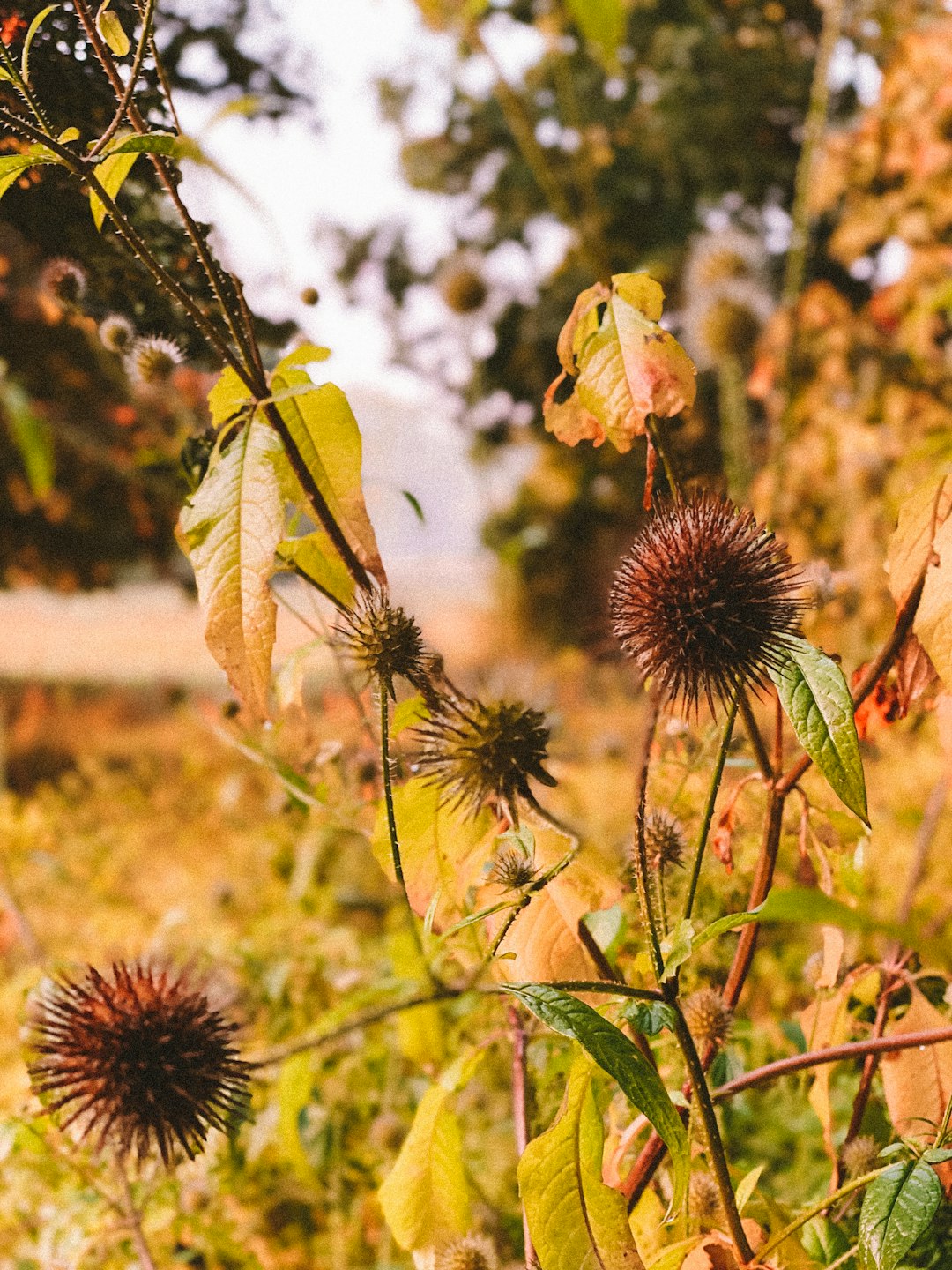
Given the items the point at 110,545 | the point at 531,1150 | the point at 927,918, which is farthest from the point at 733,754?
the point at 110,545

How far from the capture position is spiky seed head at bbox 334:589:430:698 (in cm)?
66

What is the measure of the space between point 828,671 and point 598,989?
23 centimetres

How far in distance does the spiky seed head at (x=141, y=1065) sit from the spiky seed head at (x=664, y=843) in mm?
359

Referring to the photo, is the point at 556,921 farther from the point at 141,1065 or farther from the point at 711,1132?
the point at 141,1065

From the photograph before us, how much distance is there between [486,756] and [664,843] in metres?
0.17

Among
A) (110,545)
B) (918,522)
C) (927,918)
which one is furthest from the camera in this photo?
(110,545)

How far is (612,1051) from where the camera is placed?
536 millimetres

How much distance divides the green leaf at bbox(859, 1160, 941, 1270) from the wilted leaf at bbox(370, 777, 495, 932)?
314mm

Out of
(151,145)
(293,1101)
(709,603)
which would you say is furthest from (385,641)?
(293,1101)

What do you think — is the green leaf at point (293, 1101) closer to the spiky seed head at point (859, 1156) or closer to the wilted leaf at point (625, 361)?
the spiky seed head at point (859, 1156)

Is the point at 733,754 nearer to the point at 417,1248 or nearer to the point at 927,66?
the point at 417,1248

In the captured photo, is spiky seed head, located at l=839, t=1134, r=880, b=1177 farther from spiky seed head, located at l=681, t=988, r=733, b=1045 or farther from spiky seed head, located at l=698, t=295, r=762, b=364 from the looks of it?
spiky seed head, located at l=698, t=295, r=762, b=364

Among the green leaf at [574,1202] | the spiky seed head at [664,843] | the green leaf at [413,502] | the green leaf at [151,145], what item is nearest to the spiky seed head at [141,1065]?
the green leaf at [574,1202]

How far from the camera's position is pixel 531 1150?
603 millimetres
